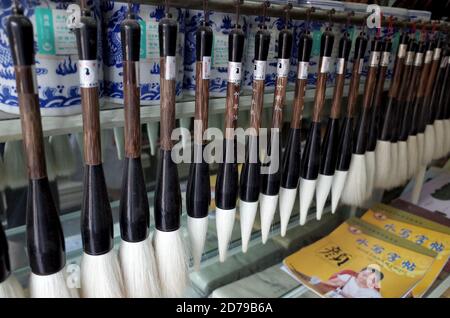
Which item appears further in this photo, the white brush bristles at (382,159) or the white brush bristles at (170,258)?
the white brush bristles at (382,159)

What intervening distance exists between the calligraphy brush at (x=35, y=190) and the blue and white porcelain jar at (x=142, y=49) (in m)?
0.11

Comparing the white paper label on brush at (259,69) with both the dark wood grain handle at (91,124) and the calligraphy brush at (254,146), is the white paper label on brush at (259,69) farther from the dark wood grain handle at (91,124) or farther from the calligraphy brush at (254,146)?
the dark wood grain handle at (91,124)

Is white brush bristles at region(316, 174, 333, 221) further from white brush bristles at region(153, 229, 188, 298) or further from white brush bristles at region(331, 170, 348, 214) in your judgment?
white brush bristles at region(153, 229, 188, 298)

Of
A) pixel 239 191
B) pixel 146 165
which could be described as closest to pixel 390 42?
pixel 239 191

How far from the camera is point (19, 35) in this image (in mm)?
296

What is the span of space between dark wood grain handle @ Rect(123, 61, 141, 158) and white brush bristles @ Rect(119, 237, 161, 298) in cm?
12

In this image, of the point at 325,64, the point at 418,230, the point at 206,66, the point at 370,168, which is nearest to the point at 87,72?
the point at 206,66

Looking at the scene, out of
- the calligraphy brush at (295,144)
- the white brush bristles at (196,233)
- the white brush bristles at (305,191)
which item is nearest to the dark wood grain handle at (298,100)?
the calligraphy brush at (295,144)

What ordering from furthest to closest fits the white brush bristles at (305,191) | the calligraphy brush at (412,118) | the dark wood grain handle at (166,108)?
1. the calligraphy brush at (412,118)
2. the white brush bristles at (305,191)
3. the dark wood grain handle at (166,108)

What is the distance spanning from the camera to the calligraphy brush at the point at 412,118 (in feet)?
Result: 2.42

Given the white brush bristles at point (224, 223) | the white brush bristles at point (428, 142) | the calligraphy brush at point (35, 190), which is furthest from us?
the white brush bristles at point (428, 142)

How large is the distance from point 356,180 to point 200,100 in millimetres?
392

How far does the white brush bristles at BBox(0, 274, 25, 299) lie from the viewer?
369mm
